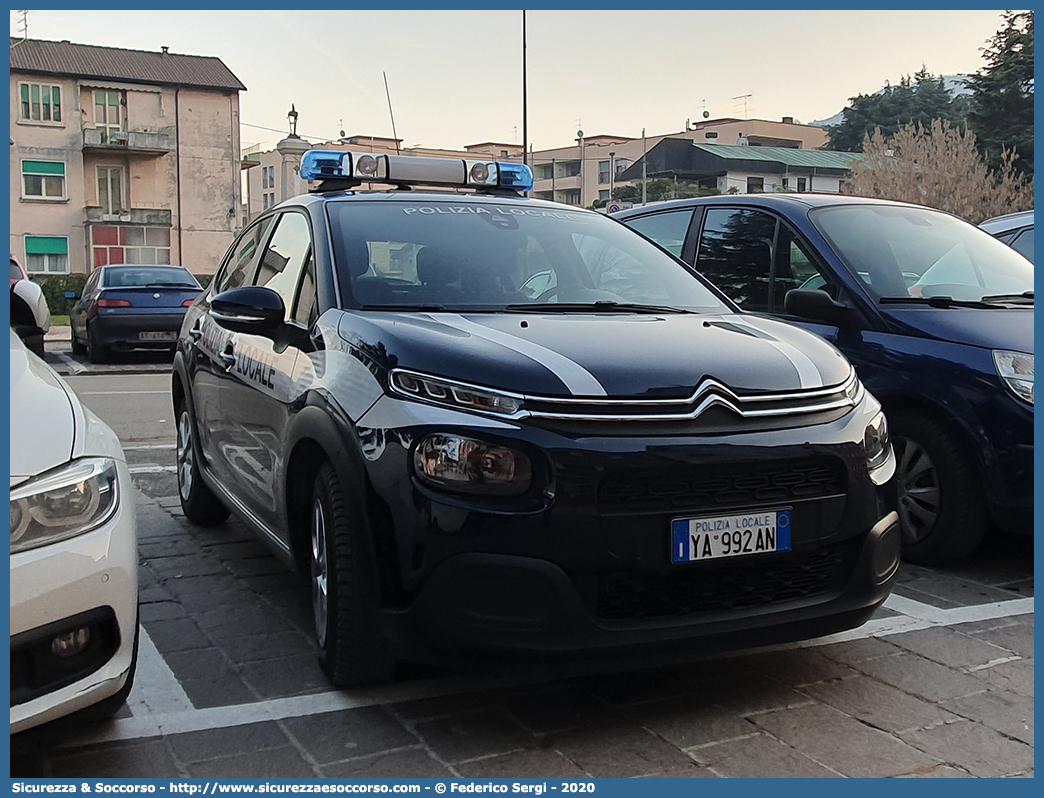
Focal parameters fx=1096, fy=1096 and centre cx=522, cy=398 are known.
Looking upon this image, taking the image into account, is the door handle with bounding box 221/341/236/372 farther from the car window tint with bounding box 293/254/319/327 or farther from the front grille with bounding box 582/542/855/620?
the front grille with bounding box 582/542/855/620

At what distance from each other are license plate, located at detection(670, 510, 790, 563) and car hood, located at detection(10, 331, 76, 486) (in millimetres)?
1592

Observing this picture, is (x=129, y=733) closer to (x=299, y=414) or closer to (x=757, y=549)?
(x=299, y=414)

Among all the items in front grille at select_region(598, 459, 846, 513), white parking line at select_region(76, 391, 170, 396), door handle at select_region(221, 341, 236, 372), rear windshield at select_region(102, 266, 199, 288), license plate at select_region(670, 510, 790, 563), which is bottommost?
white parking line at select_region(76, 391, 170, 396)

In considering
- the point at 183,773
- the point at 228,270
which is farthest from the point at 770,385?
the point at 228,270

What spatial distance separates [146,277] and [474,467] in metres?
14.1

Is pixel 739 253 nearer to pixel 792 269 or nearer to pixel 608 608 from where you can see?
pixel 792 269

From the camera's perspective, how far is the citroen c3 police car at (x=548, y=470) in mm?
2871

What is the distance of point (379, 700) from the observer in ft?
10.7

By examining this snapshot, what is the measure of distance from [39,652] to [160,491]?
Answer: 4034mm

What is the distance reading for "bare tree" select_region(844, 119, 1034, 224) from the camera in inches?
1554

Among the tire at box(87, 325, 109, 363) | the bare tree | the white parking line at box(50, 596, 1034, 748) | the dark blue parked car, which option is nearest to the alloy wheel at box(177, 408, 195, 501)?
the white parking line at box(50, 596, 1034, 748)

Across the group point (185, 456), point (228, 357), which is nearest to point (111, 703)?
point (228, 357)

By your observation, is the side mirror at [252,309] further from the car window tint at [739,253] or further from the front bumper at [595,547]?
the car window tint at [739,253]

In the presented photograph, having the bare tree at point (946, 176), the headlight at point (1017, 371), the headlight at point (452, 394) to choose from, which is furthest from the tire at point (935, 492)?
the bare tree at point (946, 176)
